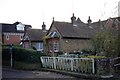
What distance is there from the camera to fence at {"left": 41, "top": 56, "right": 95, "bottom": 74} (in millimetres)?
13641

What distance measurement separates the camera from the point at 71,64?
15117 mm

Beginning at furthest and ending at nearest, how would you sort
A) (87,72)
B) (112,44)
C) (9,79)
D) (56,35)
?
(56,35), (112,44), (87,72), (9,79)

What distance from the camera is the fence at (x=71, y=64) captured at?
13641 millimetres

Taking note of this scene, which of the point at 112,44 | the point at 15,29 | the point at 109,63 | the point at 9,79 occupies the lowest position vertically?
the point at 9,79

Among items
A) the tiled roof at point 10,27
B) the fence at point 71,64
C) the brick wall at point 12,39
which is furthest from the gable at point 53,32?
the brick wall at point 12,39

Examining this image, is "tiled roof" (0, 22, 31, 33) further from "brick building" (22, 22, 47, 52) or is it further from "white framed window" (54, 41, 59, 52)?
"white framed window" (54, 41, 59, 52)

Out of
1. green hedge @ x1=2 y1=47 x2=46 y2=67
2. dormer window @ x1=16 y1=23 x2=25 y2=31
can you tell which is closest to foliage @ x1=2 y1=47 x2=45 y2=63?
green hedge @ x1=2 y1=47 x2=46 y2=67

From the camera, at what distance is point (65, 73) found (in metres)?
14.5

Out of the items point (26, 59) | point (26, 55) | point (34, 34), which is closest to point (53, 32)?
point (34, 34)

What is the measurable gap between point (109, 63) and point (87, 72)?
1.63 metres

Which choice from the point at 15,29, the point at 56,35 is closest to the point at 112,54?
the point at 56,35

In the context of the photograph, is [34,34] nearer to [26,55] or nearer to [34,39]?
[34,39]

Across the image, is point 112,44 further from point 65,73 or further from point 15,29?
point 15,29

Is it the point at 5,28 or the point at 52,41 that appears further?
the point at 5,28
